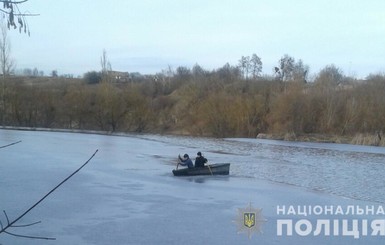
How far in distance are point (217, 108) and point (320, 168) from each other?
23.5 m

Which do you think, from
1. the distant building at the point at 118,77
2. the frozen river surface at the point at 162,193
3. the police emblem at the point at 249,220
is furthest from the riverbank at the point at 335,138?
the police emblem at the point at 249,220

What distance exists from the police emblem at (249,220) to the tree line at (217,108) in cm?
3070

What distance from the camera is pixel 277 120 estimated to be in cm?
4341

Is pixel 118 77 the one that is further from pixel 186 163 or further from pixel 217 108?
pixel 186 163

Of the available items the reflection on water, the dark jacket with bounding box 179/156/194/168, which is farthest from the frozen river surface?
the dark jacket with bounding box 179/156/194/168

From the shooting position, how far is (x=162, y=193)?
13.8m

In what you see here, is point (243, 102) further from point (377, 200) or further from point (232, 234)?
point (232, 234)

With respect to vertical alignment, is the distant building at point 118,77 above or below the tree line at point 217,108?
above

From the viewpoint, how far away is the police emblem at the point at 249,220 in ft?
31.7

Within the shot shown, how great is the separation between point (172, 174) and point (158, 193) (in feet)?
14.3

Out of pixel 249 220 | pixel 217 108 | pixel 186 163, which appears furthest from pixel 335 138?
pixel 249 220

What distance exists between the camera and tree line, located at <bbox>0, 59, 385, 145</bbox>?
141 ft

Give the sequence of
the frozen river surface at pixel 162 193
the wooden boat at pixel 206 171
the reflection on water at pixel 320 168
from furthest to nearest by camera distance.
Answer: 1. the wooden boat at pixel 206 171
2. the reflection on water at pixel 320 168
3. the frozen river surface at pixel 162 193

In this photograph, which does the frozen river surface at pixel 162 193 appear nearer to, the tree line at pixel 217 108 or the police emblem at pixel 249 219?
the police emblem at pixel 249 219
